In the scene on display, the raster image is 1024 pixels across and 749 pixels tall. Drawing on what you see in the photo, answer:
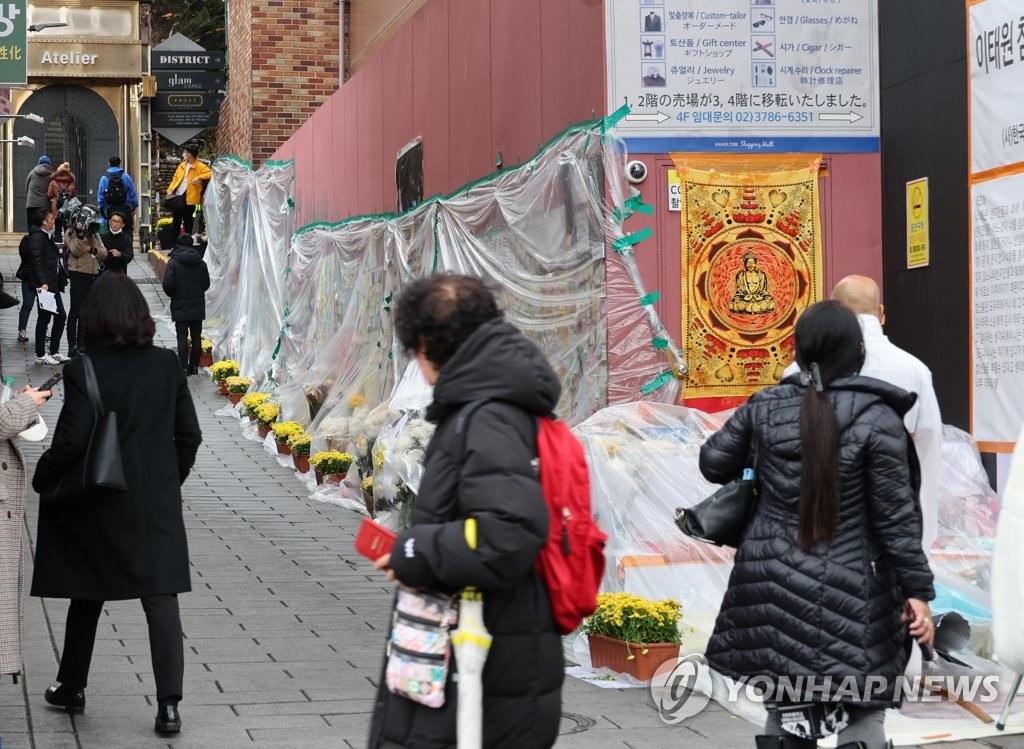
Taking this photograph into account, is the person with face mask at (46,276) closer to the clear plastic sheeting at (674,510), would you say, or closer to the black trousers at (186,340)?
the black trousers at (186,340)

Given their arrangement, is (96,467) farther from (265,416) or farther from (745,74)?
(265,416)

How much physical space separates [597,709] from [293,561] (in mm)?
3728

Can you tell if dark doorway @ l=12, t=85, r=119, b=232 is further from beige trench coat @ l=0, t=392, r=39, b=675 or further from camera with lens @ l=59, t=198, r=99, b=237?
beige trench coat @ l=0, t=392, r=39, b=675

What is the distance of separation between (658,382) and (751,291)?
0.79 m

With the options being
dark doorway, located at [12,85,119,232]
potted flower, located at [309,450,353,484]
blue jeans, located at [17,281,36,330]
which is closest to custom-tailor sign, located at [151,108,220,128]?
dark doorway, located at [12,85,119,232]

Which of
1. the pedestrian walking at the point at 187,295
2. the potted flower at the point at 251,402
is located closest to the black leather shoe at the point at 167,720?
the potted flower at the point at 251,402

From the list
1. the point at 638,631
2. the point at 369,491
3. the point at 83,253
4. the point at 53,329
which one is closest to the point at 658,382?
the point at 638,631

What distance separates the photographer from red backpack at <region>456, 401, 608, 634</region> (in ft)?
11.0

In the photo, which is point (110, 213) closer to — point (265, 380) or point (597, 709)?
point (265, 380)

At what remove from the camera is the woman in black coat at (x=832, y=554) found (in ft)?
12.9

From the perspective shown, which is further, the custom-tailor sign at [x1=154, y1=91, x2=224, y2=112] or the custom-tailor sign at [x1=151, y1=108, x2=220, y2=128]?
the custom-tailor sign at [x1=151, y1=108, x2=220, y2=128]

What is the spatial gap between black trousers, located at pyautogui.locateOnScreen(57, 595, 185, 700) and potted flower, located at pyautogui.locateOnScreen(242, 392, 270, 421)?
29.6ft

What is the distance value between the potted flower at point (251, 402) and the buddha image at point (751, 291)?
7.25 m

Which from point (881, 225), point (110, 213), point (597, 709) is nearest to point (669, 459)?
point (597, 709)
